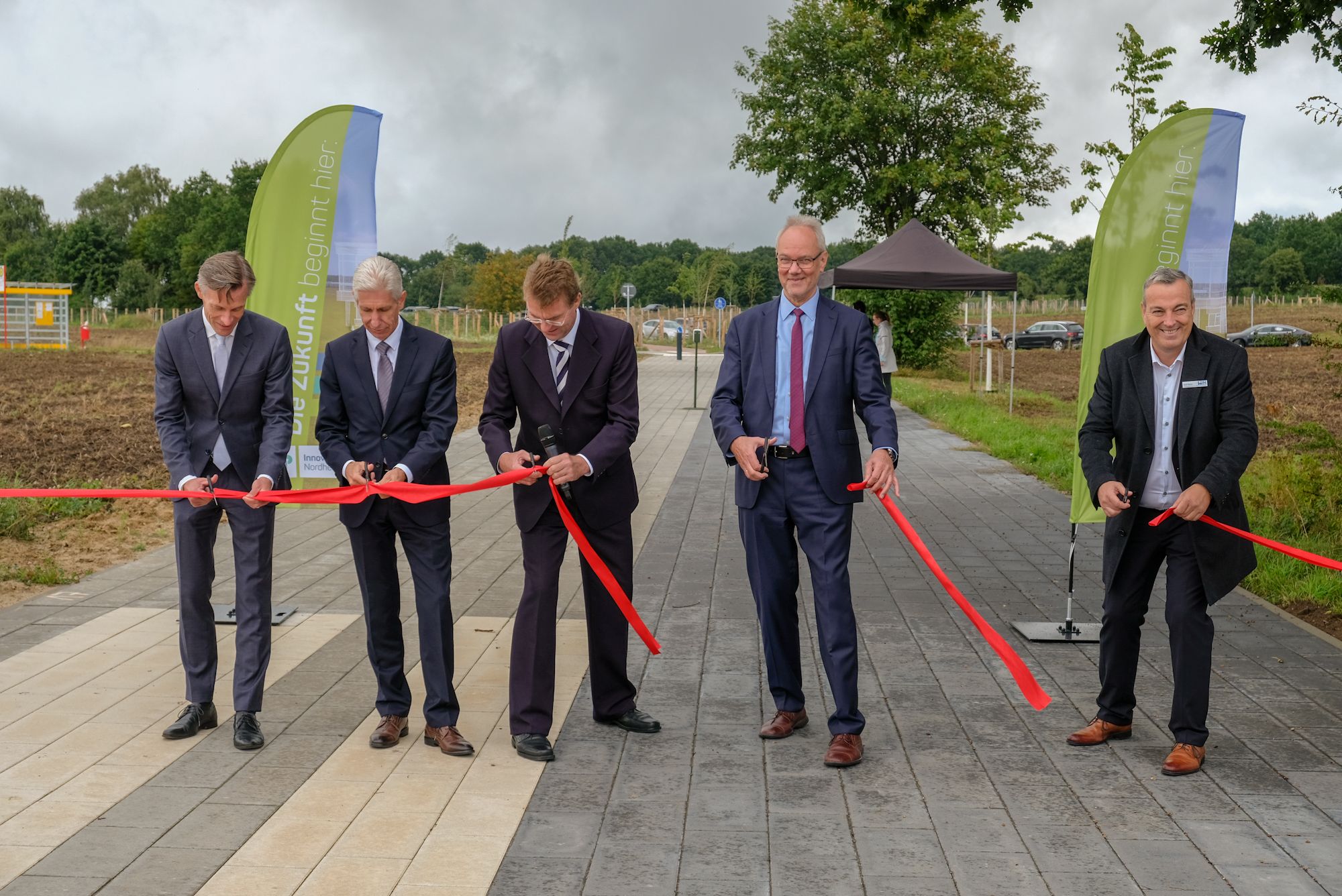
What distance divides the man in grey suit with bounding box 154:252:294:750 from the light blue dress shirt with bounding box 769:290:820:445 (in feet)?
6.59

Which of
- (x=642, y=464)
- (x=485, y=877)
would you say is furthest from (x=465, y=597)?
(x=642, y=464)

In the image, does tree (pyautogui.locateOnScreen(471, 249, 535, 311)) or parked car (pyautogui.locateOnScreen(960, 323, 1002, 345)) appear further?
tree (pyautogui.locateOnScreen(471, 249, 535, 311))

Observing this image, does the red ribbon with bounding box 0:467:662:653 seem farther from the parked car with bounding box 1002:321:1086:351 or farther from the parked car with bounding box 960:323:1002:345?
the parked car with bounding box 1002:321:1086:351

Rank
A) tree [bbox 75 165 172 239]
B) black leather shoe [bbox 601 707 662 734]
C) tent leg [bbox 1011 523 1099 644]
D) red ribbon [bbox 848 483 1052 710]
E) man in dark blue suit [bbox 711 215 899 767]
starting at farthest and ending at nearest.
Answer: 1. tree [bbox 75 165 172 239]
2. tent leg [bbox 1011 523 1099 644]
3. black leather shoe [bbox 601 707 662 734]
4. man in dark blue suit [bbox 711 215 899 767]
5. red ribbon [bbox 848 483 1052 710]

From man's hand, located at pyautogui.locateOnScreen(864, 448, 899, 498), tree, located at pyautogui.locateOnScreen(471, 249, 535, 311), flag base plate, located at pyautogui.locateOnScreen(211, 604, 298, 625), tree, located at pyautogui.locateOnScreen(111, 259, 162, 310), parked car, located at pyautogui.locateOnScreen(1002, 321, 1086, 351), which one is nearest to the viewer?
man's hand, located at pyautogui.locateOnScreen(864, 448, 899, 498)

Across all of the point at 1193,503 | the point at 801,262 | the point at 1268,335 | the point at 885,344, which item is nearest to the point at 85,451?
the point at 801,262

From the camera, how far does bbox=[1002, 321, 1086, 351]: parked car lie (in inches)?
2248

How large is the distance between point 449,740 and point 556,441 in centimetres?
124

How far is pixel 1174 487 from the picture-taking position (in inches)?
192

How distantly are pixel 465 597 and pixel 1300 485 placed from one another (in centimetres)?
647

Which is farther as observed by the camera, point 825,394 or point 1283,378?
point 1283,378

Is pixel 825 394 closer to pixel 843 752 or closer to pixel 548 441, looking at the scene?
pixel 548 441

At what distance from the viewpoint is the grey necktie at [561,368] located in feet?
16.1

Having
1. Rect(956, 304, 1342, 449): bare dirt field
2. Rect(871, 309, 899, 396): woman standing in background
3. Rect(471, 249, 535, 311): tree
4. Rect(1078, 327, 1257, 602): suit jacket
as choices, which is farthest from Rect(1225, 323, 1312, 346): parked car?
Rect(1078, 327, 1257, 602): suit jacket
